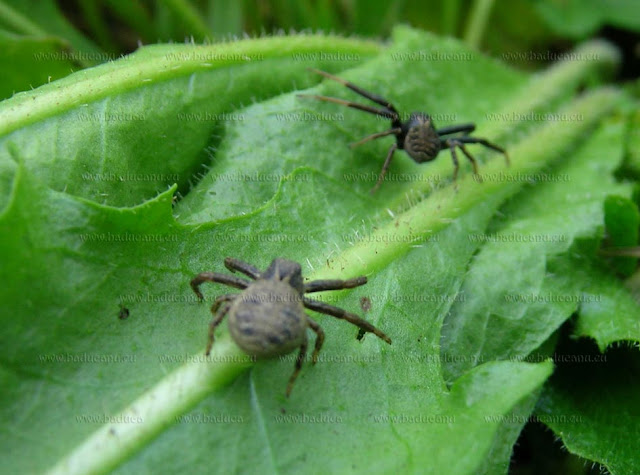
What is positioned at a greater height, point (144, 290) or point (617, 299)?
point (144, 290)

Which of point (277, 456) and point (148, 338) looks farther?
point (148, 338)

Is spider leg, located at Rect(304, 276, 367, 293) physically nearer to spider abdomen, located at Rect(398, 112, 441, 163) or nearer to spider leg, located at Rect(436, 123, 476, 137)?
spider abdomen, located at Rect(398, 112, 441, 163)

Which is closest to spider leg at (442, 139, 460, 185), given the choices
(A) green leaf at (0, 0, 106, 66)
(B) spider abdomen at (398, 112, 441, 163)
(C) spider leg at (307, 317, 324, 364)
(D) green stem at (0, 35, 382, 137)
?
(B) spider abdomen at (398, 112, 441, 163)

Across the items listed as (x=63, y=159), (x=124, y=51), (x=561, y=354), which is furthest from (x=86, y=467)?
(x=124, y=51)

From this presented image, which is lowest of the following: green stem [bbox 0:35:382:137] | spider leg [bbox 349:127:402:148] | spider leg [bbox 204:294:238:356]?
spider leg [bbox 204:294:238:356]

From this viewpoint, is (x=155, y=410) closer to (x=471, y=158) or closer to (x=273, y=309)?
(x=273, y=309)

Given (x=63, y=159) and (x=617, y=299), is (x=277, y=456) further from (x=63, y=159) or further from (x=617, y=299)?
(x=617, y=299)
